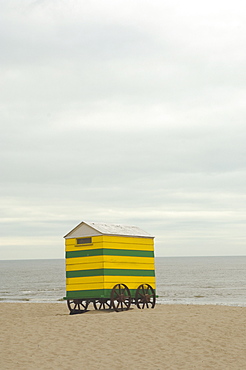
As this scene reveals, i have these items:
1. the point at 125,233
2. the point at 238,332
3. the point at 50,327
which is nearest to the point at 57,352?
the point at 50,327

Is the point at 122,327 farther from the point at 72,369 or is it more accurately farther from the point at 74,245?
the point at 74,245

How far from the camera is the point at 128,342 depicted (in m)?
13.4

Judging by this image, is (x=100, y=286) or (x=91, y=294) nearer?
(x=100, y=286)

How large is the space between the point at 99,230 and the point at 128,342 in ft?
23.3

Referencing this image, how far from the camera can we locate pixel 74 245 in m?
21.0

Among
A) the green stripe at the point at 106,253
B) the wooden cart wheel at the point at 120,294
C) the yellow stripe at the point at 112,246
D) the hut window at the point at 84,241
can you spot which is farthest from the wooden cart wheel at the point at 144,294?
the hut window at the point at 84,241

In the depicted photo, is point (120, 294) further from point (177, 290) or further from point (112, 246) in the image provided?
point (177, 290)

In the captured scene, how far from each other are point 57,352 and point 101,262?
24.6 ft

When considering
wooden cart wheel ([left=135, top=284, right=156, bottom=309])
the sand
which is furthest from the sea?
the sand

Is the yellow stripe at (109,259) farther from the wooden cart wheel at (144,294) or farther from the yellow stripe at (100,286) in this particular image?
the wooden cart wheel at (144,294)

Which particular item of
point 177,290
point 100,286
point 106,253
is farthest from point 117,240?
point 177,290

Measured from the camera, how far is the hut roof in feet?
66.5

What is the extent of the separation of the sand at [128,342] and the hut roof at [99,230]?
3.72 meters

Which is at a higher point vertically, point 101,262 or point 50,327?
point 101,262
